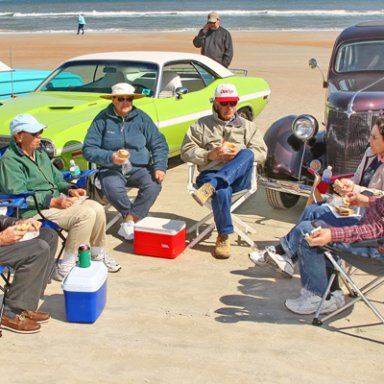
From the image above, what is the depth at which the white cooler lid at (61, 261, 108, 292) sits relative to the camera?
4617mm

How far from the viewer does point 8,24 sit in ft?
184

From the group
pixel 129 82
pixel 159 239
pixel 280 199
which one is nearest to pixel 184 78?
pixel 129 82

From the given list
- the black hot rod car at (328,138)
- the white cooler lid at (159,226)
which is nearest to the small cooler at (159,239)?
the white cooler lid at (159,226)

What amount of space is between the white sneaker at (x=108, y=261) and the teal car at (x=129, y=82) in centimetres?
178

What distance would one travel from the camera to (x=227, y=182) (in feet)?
19.8

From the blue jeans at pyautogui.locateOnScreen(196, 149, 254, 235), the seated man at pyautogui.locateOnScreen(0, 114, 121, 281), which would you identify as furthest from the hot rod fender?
the seated man at pyautogui.locateOnScreen(0, 114, 121, 281)

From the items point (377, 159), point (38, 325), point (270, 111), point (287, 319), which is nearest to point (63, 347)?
point (38, 325)

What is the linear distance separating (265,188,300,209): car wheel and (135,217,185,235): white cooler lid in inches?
59.8

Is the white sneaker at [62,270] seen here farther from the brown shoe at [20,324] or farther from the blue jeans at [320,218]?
the blue jeans at [320,218]

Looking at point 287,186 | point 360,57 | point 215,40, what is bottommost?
point 287,186

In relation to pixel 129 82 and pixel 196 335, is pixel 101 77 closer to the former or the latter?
pixel 129 82

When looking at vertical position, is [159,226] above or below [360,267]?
below

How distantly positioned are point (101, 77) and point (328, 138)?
10.2 feet

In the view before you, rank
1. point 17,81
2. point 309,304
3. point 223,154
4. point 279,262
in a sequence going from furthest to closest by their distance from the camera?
point 17,81 < point 223,154 < point 279,262 < point 309,304
